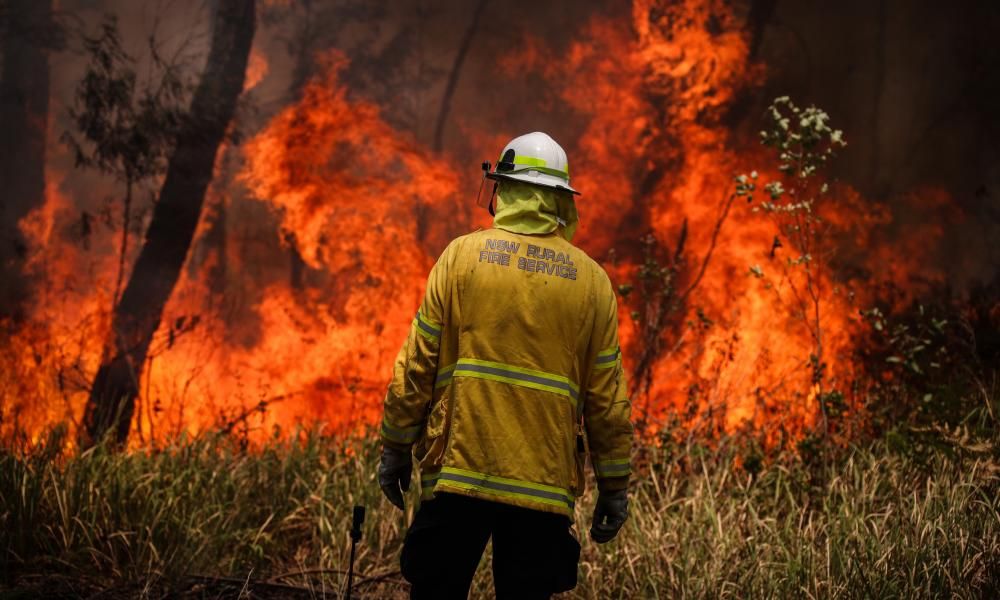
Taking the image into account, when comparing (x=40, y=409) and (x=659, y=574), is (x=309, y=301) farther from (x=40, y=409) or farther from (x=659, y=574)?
(x=659, y=574)

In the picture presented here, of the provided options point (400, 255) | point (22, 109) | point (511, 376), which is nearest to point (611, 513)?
point (511, 376)

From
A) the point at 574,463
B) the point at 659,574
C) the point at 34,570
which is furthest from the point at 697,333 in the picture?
the point at 34,570

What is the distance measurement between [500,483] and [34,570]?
3064 millimetres

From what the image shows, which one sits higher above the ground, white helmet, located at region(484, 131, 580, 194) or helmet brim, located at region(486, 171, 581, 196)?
white helmet, located at region(484, 131, 580, 194)

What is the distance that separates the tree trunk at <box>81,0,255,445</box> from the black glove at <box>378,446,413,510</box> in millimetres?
3834

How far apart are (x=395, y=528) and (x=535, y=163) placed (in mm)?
2632

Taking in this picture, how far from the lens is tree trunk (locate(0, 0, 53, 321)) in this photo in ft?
19.6

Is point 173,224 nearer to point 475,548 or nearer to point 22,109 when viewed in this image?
point 22,109

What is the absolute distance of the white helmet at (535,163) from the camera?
264cm

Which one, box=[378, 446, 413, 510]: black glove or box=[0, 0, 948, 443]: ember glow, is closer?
box=[378, 446, 413, 510]: black glove

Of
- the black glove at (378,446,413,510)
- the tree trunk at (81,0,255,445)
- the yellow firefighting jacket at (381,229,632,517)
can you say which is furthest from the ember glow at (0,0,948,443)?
the black glove at (378,446,413,510)

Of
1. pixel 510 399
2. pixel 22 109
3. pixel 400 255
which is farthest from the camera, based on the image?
pixel 400 255

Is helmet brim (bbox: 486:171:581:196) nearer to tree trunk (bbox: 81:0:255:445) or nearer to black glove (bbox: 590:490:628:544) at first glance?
black glove (bbox: 590:490:628:544)

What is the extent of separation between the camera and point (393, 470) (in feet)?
8.66
